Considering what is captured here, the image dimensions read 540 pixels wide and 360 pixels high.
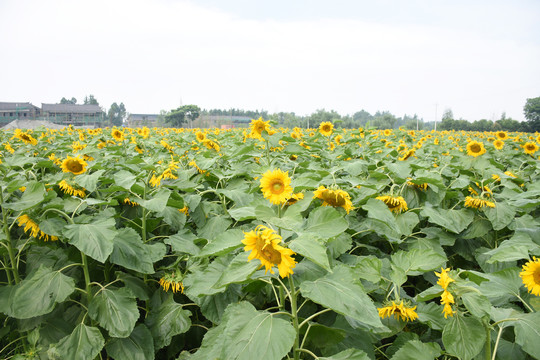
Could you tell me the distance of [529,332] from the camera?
116cm

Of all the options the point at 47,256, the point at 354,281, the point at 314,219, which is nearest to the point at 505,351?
the point at 354,281

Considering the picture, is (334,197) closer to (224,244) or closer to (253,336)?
(224,244)

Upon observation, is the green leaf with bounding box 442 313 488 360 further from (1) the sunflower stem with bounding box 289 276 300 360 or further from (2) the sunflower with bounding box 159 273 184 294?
(2) the sunflower with bounding box 159 273 184 294

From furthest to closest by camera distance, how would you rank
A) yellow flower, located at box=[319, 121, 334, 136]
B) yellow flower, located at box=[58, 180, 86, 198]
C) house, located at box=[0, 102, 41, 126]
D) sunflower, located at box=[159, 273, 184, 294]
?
house, located at box=[0, 102, 41, 126]
yellow flower, located at box=[319, 121, 334, 136]
yellow flower, located at box=[58, 180, 86, 198]
sunflower, located at box=[159, 273, 184, 294]

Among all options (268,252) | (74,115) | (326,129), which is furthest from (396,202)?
(74,115)

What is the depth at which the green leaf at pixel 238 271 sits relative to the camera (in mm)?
1140

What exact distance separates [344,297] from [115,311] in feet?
4.22

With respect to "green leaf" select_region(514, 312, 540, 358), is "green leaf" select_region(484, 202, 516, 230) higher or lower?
higher

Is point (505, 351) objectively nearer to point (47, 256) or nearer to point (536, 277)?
point (536, 277)

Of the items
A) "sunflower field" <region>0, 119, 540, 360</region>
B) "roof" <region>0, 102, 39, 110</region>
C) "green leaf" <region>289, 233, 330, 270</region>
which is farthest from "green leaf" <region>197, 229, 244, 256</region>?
"roof" <region>0, 102, 39, 110</region>

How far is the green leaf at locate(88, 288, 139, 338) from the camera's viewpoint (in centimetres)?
169

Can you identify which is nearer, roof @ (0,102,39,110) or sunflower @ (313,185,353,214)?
sunflower @ (313,185,353,214)

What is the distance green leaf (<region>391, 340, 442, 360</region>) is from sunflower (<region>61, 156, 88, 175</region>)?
9.24ft

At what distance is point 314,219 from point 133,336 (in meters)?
1.23
